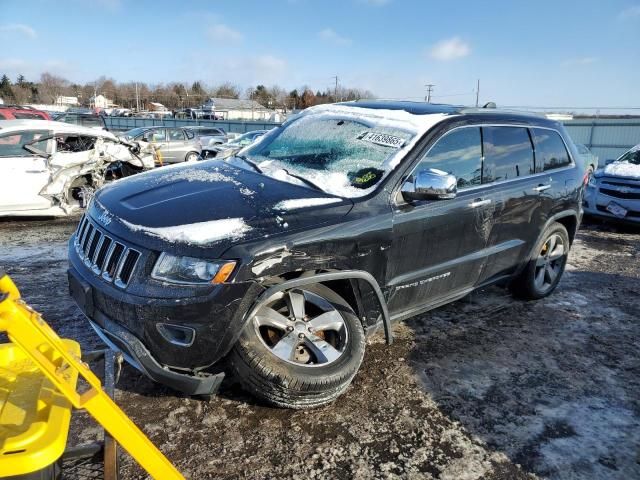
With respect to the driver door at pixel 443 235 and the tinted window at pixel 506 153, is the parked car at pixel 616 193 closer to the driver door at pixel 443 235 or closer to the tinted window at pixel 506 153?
the tinted window at pixel 506 153

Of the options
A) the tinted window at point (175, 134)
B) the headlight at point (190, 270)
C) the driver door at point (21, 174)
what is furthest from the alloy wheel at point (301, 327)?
the tinted window at point (175, 134)

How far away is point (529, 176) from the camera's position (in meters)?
4.28

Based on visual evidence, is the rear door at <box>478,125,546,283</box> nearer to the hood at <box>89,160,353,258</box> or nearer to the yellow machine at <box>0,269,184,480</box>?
the hood at <box>89,160,353,258</box>

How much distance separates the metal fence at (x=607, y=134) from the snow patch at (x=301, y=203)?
70.5 ft

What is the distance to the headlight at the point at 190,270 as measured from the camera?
8.17 feet

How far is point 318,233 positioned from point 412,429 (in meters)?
1.24

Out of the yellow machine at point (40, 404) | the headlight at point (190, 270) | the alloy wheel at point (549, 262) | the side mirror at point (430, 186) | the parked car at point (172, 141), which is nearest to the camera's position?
the yellow machine at point (40, 404)

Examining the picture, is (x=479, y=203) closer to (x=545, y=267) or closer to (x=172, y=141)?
(x=545, y=267)

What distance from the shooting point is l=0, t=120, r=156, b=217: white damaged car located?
7.21 metres

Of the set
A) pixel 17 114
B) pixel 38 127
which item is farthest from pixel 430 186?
pixel 17 114

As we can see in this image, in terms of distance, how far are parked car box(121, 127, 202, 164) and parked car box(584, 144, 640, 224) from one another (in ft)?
40.7

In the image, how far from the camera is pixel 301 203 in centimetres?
293

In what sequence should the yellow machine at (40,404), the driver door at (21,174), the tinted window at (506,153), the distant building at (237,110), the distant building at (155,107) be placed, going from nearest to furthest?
1. the yellow machine at (40,404)
2. the tinted window at (506,153)
3. the driver door at (21,174)
4. the distant building at (237,110)
5. the distant building at (155,107)

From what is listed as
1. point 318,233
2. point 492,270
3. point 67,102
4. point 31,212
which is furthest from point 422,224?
point 67,102
